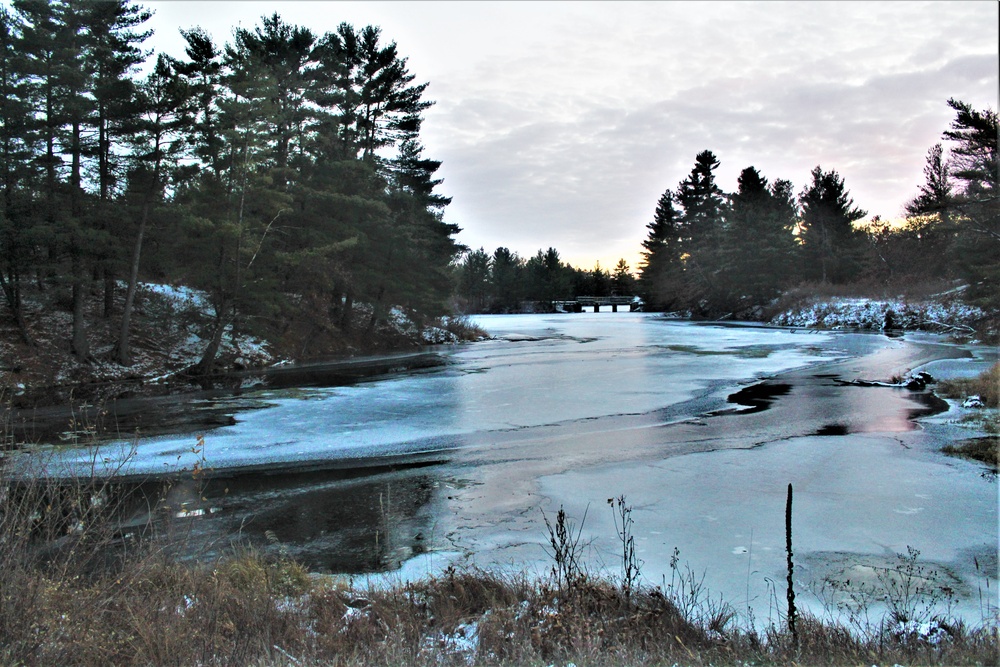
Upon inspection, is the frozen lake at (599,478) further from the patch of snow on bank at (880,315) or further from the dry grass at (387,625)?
the patch of snow on bank at (880,315)

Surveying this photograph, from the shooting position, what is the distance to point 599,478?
28.0ft

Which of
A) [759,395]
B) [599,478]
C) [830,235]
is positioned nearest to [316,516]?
[599,478]

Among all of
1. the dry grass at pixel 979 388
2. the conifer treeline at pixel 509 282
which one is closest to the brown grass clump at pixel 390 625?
the dry grass at pixel 979 388

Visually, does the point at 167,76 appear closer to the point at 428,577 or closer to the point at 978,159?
the point at 428,577

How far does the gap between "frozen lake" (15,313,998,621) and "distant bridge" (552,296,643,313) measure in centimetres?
9316

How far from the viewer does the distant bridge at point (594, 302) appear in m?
Result: 110

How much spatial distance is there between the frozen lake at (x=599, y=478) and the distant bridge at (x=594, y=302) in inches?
3668

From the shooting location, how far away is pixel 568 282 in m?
116

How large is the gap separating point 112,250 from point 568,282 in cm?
9985

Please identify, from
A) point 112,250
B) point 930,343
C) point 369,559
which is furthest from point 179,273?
point 930,343

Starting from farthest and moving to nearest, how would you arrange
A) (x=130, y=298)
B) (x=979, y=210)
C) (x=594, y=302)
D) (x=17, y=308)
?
(x=594, y=302), (x=979, y=210), (x=130, y=298), (x=17, y=308)

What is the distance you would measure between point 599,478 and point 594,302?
112 metres

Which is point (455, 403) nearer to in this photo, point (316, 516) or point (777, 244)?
point (316, 516)

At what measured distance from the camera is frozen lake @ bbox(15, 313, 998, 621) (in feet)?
19.4
